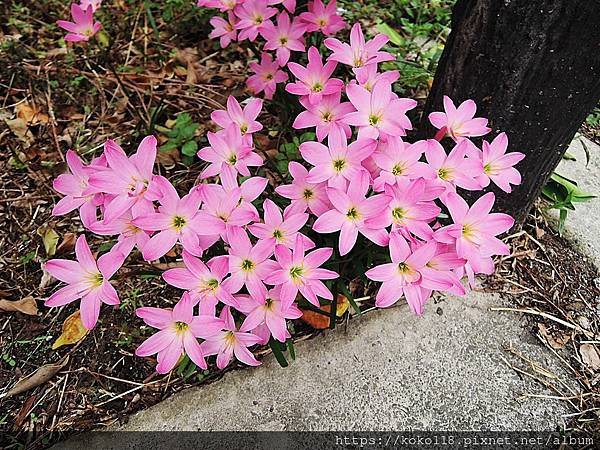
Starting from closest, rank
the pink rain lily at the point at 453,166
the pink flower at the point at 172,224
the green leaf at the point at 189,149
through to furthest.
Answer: the pink flower at the point at 172,224
the pink rain lily at the point at 453,166
the green leaf at the point at 189,149

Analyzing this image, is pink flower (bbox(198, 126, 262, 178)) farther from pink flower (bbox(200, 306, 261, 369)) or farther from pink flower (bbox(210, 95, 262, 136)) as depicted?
pink flower (bbox(200, 306, 261, 369))

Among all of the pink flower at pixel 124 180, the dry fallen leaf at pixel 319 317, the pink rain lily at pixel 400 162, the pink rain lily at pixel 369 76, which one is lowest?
the dry fallen leaf at pixel 319 317

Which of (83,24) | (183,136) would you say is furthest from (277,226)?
(83,24)

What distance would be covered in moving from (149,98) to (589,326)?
1829 mm

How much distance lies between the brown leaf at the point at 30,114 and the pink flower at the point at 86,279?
1317 millimetres

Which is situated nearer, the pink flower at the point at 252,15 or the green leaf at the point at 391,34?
the pink flower at the point at 252,15

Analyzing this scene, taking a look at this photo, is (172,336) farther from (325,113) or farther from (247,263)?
(325,113)

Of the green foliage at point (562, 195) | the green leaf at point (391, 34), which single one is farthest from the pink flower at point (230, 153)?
the green leaf at point (391, 34)

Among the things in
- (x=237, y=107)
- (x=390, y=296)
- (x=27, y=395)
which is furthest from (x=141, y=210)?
(x=27, y=395)

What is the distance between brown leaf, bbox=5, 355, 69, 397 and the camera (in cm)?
149

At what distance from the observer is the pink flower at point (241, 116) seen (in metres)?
1.27

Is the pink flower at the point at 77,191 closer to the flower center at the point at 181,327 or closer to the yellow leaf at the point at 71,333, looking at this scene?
the flower center at the point at 181,327

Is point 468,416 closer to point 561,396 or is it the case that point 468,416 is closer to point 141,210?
point 561,396

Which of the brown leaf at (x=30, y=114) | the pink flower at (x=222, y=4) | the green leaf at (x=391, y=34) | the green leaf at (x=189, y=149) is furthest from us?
the green leaf at (x=391, y=34)
